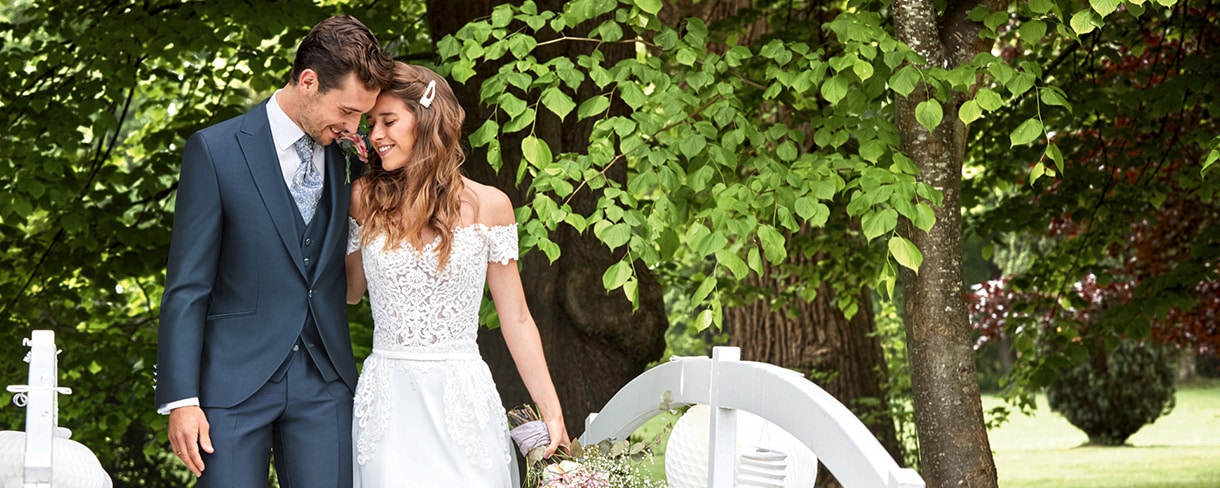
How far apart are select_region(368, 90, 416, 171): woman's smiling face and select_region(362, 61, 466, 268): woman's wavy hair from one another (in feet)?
0.05

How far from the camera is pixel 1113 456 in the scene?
14.9m

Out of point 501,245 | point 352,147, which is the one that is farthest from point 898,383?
point 352,147

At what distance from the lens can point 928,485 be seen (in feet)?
13.3

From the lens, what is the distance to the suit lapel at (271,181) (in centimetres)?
284

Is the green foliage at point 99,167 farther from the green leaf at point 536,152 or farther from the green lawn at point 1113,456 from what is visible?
the green lawn at point 1113,456

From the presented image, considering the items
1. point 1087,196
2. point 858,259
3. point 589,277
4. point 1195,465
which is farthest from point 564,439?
point 1195,465

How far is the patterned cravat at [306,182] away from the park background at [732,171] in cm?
87

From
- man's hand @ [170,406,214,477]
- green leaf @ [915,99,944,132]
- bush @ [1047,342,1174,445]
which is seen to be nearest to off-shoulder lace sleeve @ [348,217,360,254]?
man's hand @ [170,406,214,477]

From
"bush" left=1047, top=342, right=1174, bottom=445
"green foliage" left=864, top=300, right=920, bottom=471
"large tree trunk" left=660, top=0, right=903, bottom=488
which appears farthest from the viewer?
"bush" left=1047, top=342, right=1174, bottom=445

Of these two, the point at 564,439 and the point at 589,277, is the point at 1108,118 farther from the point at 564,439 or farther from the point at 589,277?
the point at 564,439

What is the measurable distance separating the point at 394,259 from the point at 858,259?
3909 millimetres

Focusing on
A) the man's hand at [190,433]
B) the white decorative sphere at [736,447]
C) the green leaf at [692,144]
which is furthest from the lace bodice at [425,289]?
the green leaf at [692,144]

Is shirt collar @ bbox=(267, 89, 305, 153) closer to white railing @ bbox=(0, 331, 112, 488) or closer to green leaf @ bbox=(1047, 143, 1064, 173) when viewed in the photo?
white railing @ bbox=(0, 331, 112, 488)

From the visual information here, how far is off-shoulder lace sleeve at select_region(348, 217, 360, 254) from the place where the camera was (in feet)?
9.99
